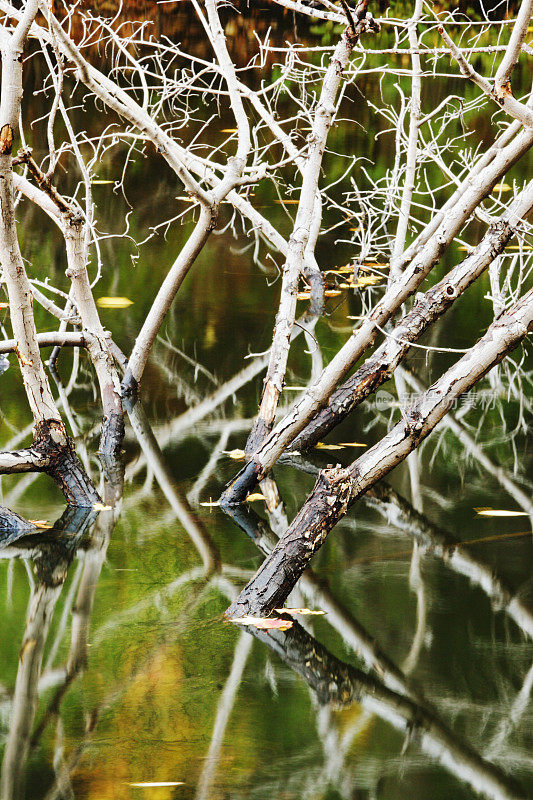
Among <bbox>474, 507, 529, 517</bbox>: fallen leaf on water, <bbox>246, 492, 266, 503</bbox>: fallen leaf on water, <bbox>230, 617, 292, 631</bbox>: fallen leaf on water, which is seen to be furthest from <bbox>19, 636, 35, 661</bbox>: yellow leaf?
<bbox>474, 507, 529, 517</bbox>: fallen leaf on water

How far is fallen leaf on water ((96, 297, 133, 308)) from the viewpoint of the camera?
30.5 feet

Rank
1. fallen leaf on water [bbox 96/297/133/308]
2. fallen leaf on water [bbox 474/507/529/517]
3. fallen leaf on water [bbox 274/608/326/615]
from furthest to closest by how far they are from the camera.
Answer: fallen leaf on water [bbox 96/297/133/308] < fallen leaf on water [bbox 474/507/529/517] < fallen leaf on water [bbox 274/608/326/615]

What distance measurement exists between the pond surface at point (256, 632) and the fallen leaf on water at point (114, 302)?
6.38 feet

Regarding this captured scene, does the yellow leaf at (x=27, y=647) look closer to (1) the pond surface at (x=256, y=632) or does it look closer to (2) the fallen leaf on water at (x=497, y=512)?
(1) the pond surface at (x=256, y=632)

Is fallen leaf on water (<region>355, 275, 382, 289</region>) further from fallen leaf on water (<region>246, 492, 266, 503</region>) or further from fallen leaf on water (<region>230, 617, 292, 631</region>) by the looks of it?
fallen leaf on water (<region>230, 617, 292, 631</region>)

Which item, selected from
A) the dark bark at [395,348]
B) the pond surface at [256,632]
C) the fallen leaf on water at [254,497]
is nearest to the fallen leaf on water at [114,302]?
the pond surface at [256,632]

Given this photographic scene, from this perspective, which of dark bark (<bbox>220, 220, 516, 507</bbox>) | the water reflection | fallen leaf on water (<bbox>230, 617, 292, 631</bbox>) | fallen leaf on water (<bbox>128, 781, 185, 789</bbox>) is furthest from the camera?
dark bark (<bbox>220, 220, 516, 507</bbox>)

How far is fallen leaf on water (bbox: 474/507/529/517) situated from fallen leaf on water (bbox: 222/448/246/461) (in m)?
1.41

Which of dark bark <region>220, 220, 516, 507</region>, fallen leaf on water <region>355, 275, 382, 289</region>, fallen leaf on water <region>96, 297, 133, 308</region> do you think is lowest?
dark bark <region>220, 220, 516, 507</region>

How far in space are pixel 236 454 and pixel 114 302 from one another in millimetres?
3690

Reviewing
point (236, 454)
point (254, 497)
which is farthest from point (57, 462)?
point (236, 454)

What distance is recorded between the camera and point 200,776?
3.17 metres

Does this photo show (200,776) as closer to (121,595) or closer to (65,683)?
(65,683)

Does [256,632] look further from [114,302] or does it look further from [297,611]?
[114,302]
